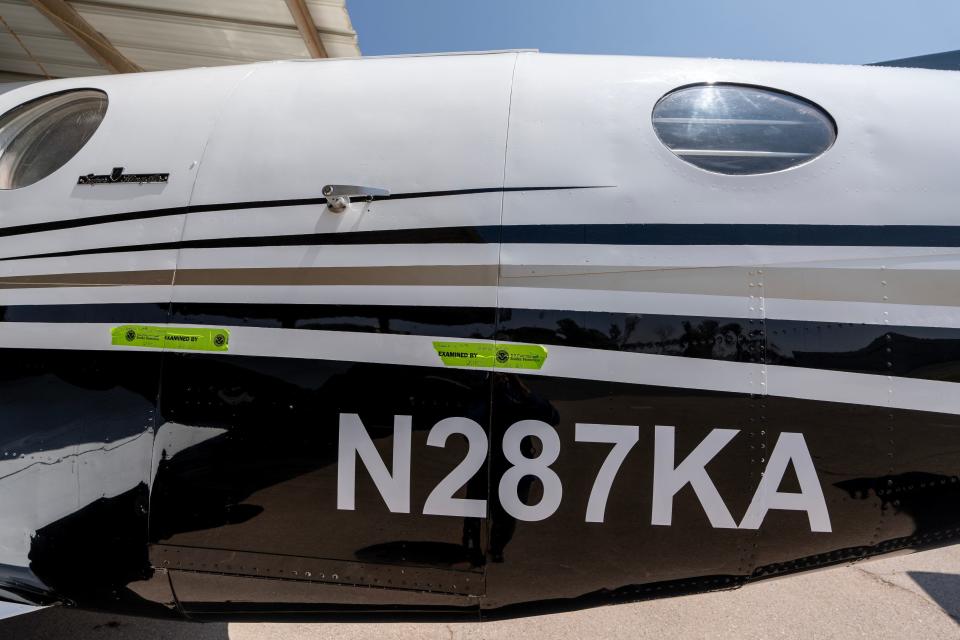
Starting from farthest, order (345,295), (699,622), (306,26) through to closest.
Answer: (306,26), (699,622), (345,295)

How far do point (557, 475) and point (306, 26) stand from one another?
22.5 feet

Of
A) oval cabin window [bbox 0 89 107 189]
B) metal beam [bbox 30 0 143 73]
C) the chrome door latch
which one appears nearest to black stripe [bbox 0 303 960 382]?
the chrome door latch

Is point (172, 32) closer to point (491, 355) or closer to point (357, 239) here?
point (357, 239)

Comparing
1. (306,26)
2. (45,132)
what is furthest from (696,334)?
(306,26)

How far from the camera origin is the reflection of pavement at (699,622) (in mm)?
3543

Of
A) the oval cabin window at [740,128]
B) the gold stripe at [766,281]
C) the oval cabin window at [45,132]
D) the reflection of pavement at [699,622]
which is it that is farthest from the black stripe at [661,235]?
the reflection of pavement at [699,622]

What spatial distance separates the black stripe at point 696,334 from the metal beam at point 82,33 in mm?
7606

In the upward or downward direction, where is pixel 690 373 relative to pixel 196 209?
downward

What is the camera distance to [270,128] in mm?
2547

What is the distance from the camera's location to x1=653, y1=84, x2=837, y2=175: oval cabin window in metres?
2.36

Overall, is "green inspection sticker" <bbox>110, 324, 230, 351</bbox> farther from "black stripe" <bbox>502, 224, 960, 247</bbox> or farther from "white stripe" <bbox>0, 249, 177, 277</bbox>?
"black stripe" <bbox>502, 224, 960, 247</bbox>

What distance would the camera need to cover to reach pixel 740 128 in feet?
8.00

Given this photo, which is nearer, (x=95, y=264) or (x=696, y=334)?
(x=696, y=334)

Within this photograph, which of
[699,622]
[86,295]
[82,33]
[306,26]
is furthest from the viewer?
[82,33]
